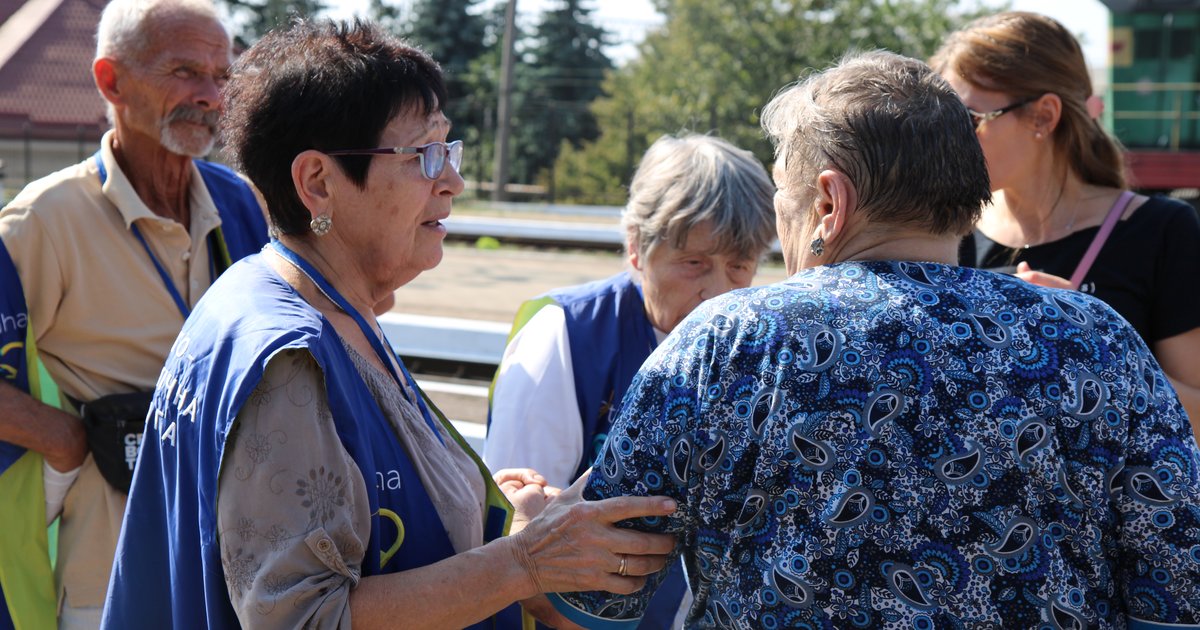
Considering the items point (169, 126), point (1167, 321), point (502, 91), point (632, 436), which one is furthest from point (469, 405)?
point (502, 91)

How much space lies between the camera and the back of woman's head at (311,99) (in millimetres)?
1861

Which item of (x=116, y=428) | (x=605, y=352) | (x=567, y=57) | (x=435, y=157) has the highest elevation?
(x=567, y=57)

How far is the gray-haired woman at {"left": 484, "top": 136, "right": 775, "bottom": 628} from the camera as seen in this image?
2635 millimetres

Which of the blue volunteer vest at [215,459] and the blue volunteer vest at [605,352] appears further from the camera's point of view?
the blue volunteer vest at [605,352]

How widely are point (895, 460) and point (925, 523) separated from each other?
10 centimetres

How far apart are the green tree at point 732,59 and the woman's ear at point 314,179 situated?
2126 cm

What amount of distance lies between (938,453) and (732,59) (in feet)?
79.9

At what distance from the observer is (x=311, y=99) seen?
1.86 metres

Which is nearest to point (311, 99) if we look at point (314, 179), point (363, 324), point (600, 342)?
point (314, 179)

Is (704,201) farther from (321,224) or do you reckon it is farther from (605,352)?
(321,224)

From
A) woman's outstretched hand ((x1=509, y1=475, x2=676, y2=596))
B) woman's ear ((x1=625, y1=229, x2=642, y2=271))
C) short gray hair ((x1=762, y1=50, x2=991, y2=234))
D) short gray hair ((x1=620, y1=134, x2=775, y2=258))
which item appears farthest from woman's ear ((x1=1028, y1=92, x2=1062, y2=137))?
woman's outstretched hand ((x1=509, y1=475, x2=676, y2=596))

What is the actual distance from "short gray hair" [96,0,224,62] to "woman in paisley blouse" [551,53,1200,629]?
2.13 m

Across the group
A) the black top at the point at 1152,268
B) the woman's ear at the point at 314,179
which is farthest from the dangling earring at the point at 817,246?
the black top at the point at 1152,268

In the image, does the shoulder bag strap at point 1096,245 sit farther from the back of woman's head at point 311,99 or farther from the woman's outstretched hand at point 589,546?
the back of woman's head at point 311,99
